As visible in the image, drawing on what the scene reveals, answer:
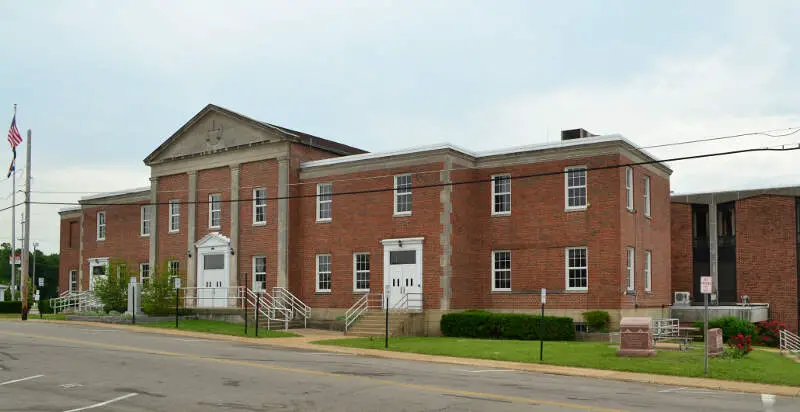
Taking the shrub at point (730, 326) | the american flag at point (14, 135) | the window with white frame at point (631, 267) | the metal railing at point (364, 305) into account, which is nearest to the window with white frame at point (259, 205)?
the metal railing at point (364, 305)

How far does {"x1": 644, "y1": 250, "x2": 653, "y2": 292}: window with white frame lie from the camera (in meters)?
37.6

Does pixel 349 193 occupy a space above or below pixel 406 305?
above

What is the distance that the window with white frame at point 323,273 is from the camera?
4003cm

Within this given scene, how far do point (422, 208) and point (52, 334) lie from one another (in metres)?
16.0

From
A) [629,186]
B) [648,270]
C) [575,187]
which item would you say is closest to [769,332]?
[648,270]

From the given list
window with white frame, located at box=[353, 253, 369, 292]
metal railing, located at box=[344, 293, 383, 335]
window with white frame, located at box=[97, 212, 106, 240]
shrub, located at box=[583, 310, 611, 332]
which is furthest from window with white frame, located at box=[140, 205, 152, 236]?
shrub, located at box=[583, 310, 611, 332]

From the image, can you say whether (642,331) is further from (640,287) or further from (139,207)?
(139,207)

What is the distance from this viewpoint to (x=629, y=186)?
35594 millimetres

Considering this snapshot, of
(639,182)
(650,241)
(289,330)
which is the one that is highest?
(639,182)

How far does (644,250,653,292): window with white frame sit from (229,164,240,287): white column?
20105mm

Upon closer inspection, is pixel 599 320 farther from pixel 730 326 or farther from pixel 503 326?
pixel 730 326

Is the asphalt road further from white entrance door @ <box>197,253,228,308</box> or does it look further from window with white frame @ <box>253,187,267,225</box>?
white entrance door @ <box>197,253,228,308</box>

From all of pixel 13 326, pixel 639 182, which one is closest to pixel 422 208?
pixel 639 182

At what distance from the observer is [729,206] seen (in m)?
48.3
